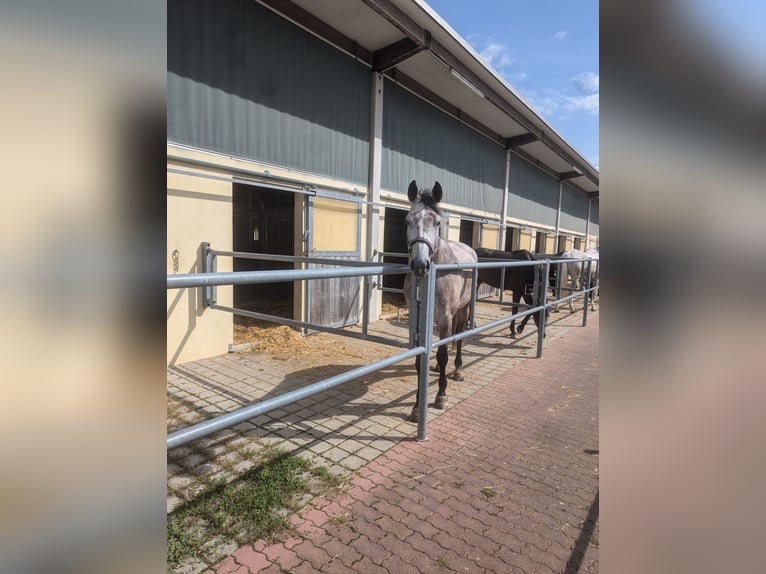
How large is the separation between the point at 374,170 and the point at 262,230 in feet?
15.3

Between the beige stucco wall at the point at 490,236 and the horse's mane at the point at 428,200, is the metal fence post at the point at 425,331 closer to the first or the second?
the horse's mane at the point at 428,200

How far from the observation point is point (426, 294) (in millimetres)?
2930

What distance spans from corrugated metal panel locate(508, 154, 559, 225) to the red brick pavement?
10.6 m

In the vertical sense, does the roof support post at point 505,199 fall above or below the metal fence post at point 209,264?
above

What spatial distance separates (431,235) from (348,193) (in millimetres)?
4015

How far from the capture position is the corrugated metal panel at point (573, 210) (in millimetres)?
17555

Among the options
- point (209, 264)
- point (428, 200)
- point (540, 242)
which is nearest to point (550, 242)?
point (540, 242)

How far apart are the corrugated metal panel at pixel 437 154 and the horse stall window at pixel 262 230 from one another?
9.15 feet

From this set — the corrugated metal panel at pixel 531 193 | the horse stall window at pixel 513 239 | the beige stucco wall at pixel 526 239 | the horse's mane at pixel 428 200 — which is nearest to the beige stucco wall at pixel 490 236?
the corrugated metal panel at pixel 531 193

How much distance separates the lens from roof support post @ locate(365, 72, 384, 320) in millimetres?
7145

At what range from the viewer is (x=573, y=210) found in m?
18.7

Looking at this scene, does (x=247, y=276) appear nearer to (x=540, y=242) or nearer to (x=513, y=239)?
(x=513, y=239)
